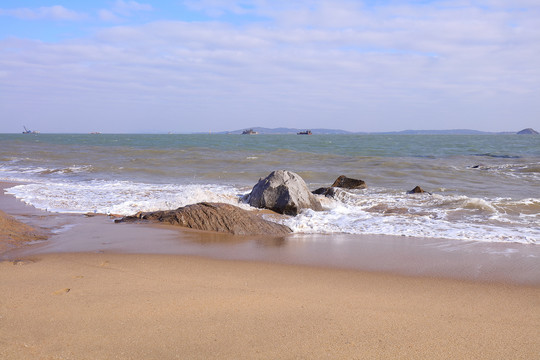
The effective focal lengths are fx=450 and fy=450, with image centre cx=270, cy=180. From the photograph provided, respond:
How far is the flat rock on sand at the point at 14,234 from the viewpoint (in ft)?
17.7

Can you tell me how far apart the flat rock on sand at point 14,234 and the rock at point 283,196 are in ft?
13.4

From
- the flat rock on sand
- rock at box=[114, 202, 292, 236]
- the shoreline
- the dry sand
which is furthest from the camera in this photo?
rock at box=[114, 202, 292, 236]

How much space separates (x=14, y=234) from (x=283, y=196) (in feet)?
15.0

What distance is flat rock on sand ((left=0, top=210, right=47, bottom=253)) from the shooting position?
541 centimetres

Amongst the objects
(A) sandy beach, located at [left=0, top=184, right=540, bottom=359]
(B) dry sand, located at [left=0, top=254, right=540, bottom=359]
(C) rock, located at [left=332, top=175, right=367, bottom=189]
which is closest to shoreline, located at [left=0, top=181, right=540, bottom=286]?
(A) sandy beach, located at [left=0, top=184, right=540, bottom=359]

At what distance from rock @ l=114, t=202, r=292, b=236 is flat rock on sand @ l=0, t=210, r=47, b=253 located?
151 cm

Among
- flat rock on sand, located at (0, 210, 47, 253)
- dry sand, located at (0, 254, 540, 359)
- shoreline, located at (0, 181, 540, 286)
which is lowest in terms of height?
shoreline, located at (0, 181, 540, 286)

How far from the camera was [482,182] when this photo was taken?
51.8ft

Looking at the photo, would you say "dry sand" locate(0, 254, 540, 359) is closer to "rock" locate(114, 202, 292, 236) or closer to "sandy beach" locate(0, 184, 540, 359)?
"sandy beach" locate(0, 184, 540, 359)

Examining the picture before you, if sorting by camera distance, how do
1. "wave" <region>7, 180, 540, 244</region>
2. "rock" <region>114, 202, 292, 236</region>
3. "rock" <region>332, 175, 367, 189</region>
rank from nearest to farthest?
"rock" <region>114, 202, 292, 236</region> → "wave" <region>7, 180, 540, 244</region> → "rock" <region>332, 175, 367, 189</region>

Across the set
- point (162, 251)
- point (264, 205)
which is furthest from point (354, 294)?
point (264, 205)

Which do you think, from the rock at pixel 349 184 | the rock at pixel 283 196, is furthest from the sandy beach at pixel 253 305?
the rock at pixel 349 184

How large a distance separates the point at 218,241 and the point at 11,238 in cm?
257

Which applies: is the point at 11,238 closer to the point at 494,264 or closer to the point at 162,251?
the point at 162,251
